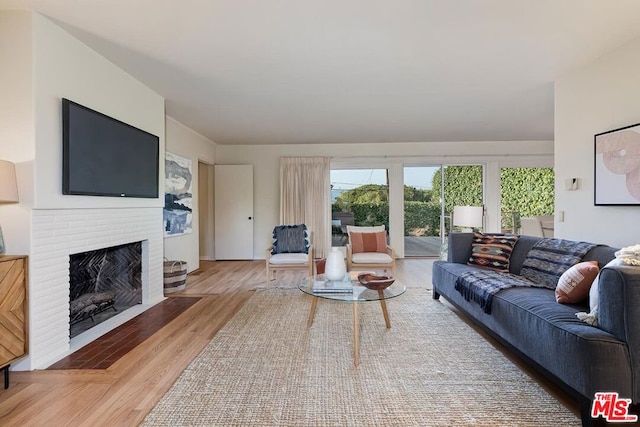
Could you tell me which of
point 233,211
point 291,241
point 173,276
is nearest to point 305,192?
point 233,211

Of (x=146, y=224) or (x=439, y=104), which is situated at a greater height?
(x=439, y=104)

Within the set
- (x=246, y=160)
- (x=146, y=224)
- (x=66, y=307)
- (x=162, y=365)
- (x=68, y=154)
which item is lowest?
(x=162, y=365)

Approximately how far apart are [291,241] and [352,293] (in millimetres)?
2372

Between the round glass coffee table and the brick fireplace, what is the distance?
69.8 inches

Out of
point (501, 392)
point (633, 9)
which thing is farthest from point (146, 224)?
point (633, 9)

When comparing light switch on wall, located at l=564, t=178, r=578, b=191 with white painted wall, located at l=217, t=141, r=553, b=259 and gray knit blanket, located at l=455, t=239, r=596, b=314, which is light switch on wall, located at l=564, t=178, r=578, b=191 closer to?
gray knit blanket, located at l=455, t=239, r=596, b=314

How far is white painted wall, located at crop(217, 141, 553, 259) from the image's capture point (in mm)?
6520

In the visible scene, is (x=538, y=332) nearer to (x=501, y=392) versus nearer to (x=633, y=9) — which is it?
(x=501, y=392)

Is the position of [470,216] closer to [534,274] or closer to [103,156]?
[534,274]

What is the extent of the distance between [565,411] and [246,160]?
615 centimetres

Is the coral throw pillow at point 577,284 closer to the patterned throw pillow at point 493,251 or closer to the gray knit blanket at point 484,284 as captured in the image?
the gray knit blanket at point 484,284

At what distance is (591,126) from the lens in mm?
2953

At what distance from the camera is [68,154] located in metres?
2.40

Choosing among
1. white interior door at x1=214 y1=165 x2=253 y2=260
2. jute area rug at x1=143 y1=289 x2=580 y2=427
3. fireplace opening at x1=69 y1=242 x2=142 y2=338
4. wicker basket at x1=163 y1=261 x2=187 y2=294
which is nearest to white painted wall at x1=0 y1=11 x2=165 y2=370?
fireplace opening at x1=69 y1=242 x2=142 y2=338
